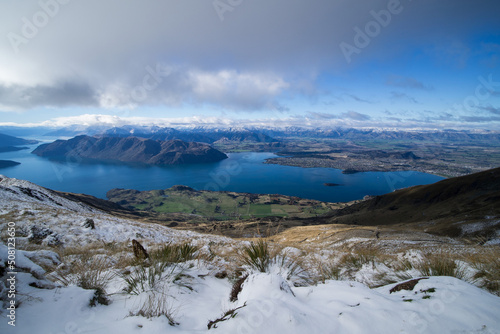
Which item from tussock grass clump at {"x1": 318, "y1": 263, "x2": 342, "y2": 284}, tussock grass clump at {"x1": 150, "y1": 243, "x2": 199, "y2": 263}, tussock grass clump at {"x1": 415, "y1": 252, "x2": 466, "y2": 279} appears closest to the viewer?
tussock grass clump at {"x1": 415, "y1": 252, "x2": 466, "y2": 279}

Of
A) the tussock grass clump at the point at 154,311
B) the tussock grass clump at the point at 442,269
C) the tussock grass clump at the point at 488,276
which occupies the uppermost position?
the tussock grass clump at the point at 154,311

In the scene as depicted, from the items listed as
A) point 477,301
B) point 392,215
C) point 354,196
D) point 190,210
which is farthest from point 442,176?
point 477,301

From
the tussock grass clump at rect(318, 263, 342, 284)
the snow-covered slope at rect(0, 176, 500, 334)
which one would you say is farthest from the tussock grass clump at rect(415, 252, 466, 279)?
the tussock grass clump at rect(318, 263, 342, 284)

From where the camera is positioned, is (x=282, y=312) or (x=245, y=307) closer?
(x=282, y=312)

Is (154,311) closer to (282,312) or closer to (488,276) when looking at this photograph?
(282,312)

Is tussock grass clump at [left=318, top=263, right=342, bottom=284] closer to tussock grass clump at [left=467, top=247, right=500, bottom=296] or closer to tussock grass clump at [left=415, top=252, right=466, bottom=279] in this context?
tussock grass clump at [left=415, top=252, right=466, bottom=279]

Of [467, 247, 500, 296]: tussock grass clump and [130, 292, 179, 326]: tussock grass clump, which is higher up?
[130, 292, 179, 326]: tussock grass clump

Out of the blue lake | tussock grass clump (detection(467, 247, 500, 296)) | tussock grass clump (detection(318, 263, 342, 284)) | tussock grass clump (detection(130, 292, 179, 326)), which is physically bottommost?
the blue lake

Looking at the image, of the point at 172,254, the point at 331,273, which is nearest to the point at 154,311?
the point at 172,254

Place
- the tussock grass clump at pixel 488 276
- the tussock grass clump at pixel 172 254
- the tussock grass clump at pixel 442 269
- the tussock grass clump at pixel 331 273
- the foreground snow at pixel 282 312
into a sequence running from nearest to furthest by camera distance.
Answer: the foreground snow at pixel 282 312 < the tussock grass clump at pixel 488 276 < the tussock grass clump at pixel 442 269 < the tussock grass clump at pixel 172 254 < the tussock grass clump at pixel 331 273

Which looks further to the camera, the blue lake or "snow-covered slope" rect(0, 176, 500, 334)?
the blue lake

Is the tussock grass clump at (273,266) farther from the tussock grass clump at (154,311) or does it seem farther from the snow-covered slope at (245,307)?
the tussock grass clump at (154,311)

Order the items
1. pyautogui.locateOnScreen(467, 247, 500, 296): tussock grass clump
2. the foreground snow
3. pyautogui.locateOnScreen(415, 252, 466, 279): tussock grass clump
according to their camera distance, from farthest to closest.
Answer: pyautogui.locateOnScreen(415, 252, 466, 279): tussock grass clump → pyautogui.locateOnScreen(467, 247, 500, 296): tussock grass clump → the foreground snow

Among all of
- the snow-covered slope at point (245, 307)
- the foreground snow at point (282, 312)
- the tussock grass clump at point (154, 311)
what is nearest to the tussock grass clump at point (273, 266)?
the snow-covered slope at point (245, 307)
